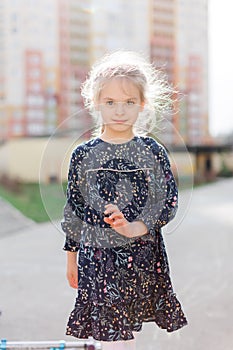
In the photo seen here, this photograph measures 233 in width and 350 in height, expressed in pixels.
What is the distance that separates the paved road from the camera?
1768 mm

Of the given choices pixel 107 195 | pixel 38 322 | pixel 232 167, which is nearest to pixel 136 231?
pixel 107 195

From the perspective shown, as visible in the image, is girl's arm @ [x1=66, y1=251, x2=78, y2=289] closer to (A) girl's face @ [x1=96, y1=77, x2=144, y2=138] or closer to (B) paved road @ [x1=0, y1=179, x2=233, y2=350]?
(B) paved road @ [x1=0, y1=179, x2=233, y2=350]

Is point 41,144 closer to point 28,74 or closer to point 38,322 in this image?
point 28,74

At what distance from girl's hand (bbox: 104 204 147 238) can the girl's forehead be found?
21 centimetres

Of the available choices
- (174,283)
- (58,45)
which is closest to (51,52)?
(58,45)

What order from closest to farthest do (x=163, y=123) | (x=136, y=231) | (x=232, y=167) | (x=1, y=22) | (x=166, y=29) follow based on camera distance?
(x=136, y=231) → (x=163, y=123) → (x=1, y=22) → (x=166, y=29) → (x=232, y=167)

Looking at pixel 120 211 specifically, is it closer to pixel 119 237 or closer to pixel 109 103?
pixel 119 237

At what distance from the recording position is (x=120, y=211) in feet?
3.75

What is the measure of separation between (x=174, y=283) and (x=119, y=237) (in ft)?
4.60

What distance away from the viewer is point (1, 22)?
19.7 feet

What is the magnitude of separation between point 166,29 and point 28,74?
4.69 ft

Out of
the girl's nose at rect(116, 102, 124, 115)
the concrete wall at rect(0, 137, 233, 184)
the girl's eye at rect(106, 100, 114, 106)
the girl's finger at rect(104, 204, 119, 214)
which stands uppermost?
the girl's eye at rect(106, 100, 114, 106)

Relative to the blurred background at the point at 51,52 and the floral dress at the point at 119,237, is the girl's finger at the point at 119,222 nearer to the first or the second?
the floral dress at the point at 119,237

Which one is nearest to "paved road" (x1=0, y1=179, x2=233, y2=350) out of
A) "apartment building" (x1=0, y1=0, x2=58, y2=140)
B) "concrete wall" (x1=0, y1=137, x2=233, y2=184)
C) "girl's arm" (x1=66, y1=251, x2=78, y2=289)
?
"girl's arm" (x1=66, y1=251, x2=78, y2=289)
